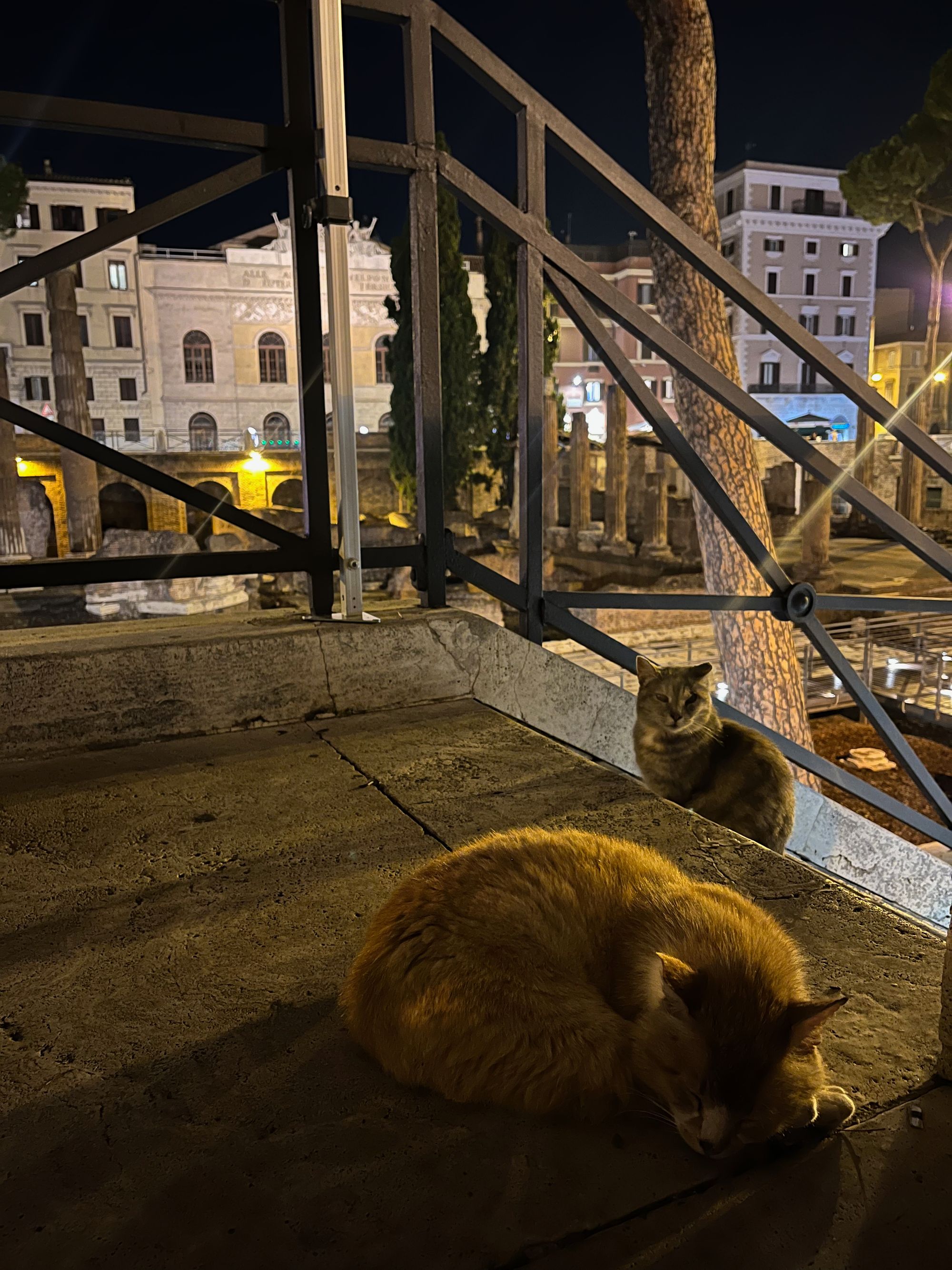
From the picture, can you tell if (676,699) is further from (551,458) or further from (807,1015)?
(551,458)

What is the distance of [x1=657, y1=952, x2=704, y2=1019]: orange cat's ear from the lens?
142 centimetres

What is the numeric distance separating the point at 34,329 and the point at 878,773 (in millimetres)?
42567

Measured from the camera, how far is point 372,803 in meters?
2.91

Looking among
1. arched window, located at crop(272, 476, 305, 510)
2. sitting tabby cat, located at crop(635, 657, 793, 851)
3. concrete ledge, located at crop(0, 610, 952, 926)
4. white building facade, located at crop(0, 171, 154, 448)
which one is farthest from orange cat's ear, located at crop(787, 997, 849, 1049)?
white building facade, located at crop(0, 171, 154, 448)

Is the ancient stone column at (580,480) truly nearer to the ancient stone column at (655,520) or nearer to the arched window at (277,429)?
the ancient stone column at (655,520)

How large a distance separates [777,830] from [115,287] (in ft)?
153

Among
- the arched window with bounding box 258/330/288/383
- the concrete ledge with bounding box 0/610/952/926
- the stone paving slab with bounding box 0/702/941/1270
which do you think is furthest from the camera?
the arched window with bounding box 258/330/288/383

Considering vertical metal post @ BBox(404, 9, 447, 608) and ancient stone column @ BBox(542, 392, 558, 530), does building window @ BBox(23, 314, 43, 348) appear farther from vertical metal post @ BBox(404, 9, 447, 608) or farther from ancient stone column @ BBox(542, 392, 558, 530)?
vertical metal post @ BBox(404, 9, 447, 608)

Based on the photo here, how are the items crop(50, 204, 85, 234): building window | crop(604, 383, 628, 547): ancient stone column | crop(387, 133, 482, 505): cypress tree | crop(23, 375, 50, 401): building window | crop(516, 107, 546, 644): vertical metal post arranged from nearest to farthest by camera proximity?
crop(516, 107, 546, 644): vertical metal post
crop(604, 383, 628, 547): ancient stone column
crop(387, 133, 482, 505): cypress tree
crop(23, 375, 50, 401): building window
crop(50, 204, 85, 234): building window

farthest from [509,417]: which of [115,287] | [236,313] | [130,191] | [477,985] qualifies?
[477,985]

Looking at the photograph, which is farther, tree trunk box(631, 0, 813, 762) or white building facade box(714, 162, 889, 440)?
A: white building facade box(714, 162, 889, 440)

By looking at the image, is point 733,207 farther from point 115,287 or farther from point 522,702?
point 522,702

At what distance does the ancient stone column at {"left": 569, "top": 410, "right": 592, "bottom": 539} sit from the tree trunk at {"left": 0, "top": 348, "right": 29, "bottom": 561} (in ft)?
55.5

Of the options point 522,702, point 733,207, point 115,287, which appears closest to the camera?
point 522,702
